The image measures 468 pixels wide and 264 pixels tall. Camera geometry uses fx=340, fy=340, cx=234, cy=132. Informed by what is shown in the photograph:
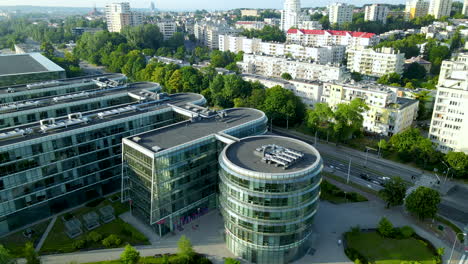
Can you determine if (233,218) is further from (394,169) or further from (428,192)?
(394,169)

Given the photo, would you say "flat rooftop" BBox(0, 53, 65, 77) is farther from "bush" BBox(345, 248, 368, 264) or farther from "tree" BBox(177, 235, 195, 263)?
"bush" BBox(345, 248, 368, 264)

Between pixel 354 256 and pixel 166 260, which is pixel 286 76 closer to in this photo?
pixel 354 256

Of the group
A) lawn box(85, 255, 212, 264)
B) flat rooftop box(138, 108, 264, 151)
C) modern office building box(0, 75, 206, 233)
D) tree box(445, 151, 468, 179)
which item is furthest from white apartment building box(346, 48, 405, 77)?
lawn box(85, 255, 212, 264)

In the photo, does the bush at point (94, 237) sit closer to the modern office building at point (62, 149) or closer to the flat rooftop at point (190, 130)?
the modern office building at point (62, 149)

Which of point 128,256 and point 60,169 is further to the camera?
point 60,169

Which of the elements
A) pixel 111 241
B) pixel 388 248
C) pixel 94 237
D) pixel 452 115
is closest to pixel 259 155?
pixel 388 248
